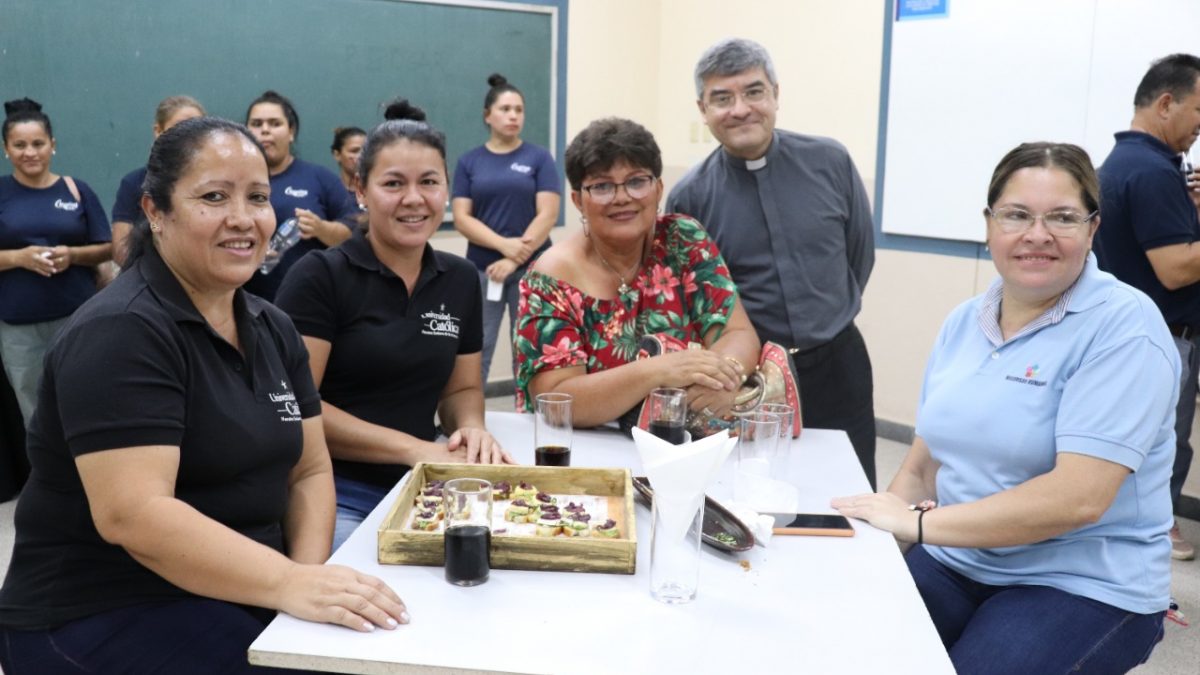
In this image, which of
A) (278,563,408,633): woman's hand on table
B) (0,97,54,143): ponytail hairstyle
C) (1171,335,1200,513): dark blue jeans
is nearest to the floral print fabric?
(278,563,408,633): woman's hand on table

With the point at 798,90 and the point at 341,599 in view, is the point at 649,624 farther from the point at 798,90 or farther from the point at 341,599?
the point at 798,90

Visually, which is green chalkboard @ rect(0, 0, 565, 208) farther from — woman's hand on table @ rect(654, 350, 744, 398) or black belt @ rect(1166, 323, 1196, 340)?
black belt @ rect(1166, 323, 1196, 340)

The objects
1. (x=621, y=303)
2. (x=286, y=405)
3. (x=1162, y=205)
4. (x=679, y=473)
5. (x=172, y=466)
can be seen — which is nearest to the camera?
(x=679, y=473)

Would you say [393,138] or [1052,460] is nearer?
[1052,460]

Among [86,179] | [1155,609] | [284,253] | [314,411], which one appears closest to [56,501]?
[314,411]

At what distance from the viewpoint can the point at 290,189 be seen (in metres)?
3.90

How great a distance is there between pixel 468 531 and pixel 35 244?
10.5 feet

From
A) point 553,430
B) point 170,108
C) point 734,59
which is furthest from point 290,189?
point 553,430

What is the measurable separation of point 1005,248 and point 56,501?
5.49ft

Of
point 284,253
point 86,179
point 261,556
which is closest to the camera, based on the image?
point 261,556

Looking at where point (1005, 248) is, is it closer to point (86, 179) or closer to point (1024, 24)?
point (1024, 24)

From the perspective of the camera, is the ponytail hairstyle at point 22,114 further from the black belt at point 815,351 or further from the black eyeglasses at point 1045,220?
the black eyeglasses at point 1045,220

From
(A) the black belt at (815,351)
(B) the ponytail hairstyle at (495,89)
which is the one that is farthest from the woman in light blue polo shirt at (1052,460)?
(B) the ponytail hairstyle at (495,89)

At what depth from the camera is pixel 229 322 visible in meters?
1.67
